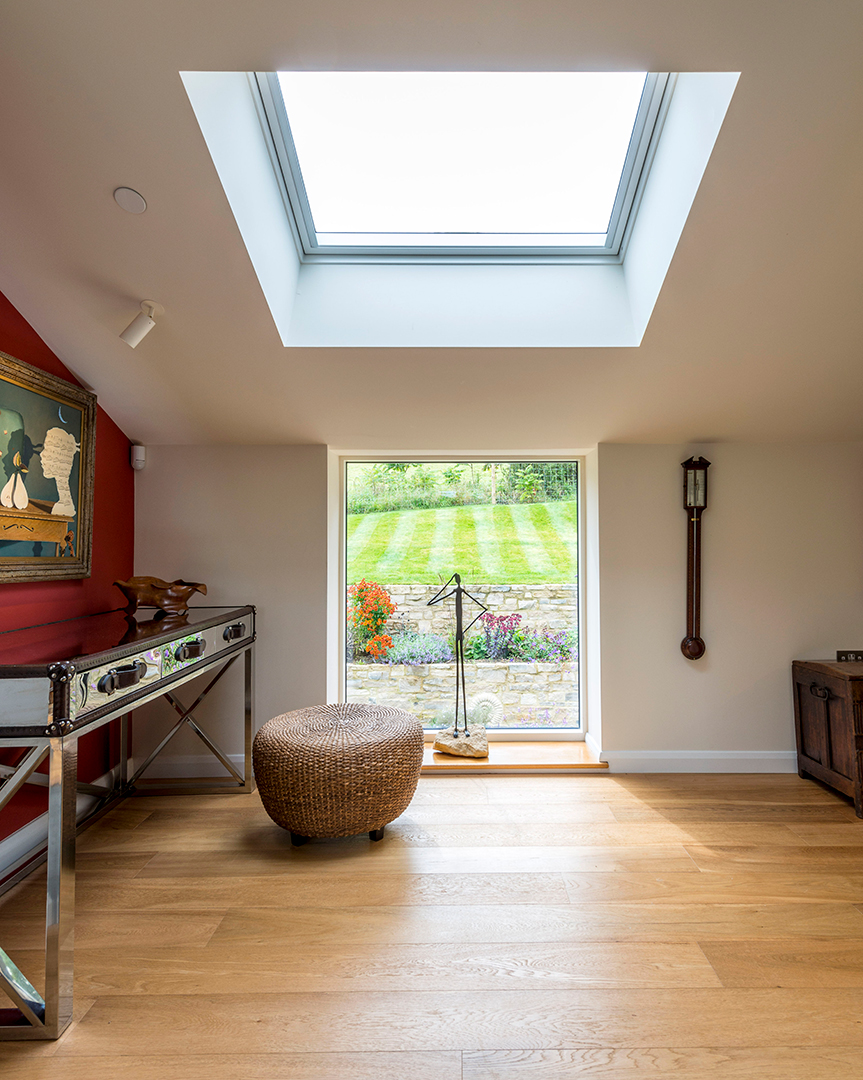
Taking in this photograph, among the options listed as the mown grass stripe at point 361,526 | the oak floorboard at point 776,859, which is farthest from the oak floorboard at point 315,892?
the mown grass stripe at point 361,526

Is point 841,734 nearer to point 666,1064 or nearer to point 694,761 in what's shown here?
point 694,761

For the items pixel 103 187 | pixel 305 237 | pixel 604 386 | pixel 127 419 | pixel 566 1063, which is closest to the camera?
pixel 566 1063

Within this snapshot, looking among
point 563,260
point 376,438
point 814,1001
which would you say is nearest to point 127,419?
point 376,438

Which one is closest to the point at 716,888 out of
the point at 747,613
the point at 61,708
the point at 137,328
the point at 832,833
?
the point at 832,833

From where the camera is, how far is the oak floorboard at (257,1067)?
1373 millimetres

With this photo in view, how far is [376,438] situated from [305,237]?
3.36 feet

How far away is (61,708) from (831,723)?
3148 mm

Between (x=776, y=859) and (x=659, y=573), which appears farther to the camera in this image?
(x=659, y=573)

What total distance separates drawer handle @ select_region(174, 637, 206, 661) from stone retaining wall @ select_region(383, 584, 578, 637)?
1.32m

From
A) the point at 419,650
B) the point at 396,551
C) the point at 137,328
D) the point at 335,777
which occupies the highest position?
the point at 137,328

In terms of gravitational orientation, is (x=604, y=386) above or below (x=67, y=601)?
above

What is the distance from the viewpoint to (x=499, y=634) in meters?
3.56

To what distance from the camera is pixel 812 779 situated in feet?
10.1

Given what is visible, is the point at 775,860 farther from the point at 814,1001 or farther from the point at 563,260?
the point at 563,260
